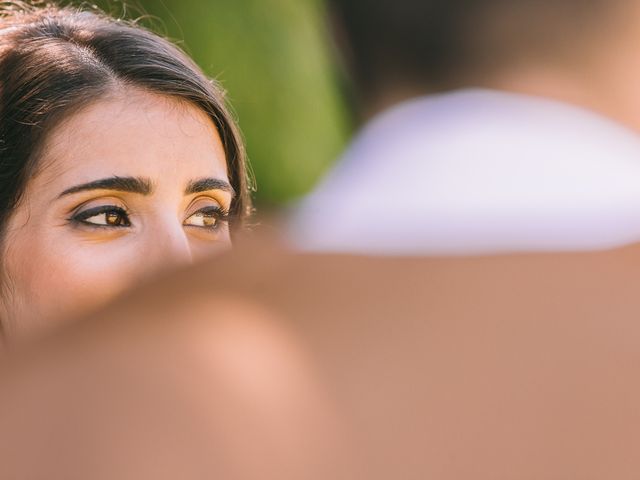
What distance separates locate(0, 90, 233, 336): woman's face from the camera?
4.42ft

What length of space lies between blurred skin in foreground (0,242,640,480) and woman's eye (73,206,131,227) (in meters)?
1.02

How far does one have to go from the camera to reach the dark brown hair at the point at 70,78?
1.44 meters

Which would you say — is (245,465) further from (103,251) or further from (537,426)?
(103,251)

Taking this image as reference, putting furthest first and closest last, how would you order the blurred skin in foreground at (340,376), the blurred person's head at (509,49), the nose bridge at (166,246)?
1. the nose bridge at (166,246)
2. the blurred person's head at (509,49)
3. the blurred skin in foreground at (340,376)

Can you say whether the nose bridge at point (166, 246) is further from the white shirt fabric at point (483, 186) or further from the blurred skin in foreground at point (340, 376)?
the blurred skin in foreground at point (340, 376)

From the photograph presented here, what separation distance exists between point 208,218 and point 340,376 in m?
1.14

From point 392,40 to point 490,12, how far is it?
5.2 inches

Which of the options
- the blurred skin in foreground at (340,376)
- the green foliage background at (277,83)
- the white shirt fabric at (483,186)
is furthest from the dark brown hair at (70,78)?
the green foliage background at (277,83)

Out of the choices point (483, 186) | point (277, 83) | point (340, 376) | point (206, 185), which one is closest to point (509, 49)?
point (206, 185)

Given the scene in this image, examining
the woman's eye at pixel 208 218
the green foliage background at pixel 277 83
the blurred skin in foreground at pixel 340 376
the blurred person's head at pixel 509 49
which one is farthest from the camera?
the green foliage background at pixel 277 83

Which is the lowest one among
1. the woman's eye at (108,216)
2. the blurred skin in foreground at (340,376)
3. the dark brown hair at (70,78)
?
the blurred skin in foreground at (340,376)

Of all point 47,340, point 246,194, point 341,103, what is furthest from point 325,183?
point 47,340

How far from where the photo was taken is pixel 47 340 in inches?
13.9

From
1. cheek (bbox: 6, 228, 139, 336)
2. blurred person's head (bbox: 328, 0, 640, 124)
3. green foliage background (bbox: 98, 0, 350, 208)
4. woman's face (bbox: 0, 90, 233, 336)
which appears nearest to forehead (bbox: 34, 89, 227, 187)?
woman's face (bbox: 0, 90, 233, 336)
